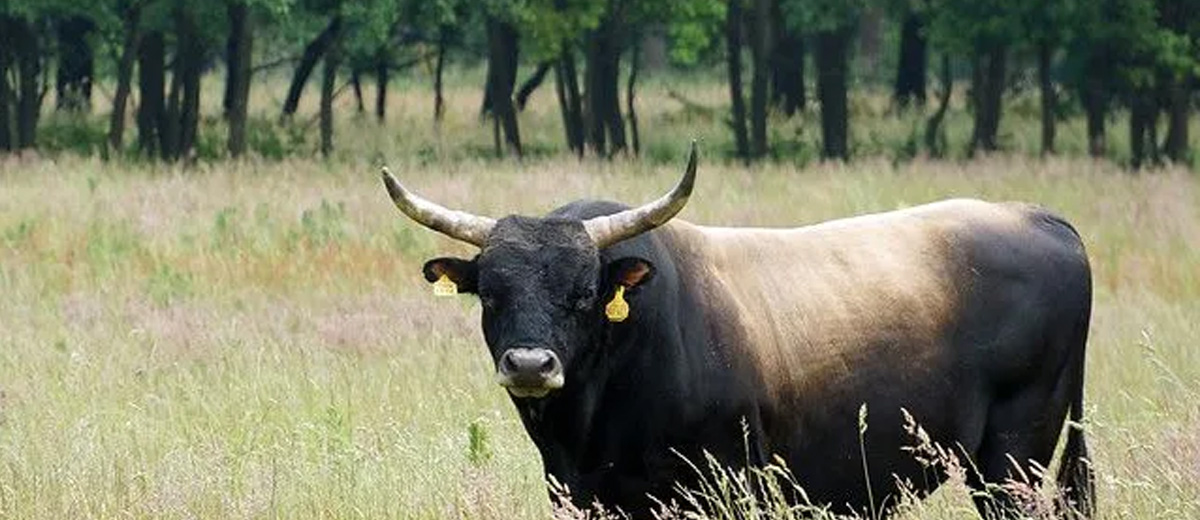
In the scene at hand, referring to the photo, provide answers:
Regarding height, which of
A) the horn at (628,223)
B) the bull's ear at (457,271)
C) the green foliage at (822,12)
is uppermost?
the green foliage at (822,12)

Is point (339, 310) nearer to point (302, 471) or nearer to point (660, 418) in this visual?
point (302, 471)

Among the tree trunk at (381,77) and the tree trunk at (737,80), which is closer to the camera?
the tree trunk at (737,80)

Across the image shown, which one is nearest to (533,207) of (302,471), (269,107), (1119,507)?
(302,471)

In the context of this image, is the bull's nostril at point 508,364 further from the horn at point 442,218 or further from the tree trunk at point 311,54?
the tree trunk at point 311,54

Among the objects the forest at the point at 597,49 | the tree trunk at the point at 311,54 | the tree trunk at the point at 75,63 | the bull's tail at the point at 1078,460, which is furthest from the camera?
the tree trunk at the point at 311,54

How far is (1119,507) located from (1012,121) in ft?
128

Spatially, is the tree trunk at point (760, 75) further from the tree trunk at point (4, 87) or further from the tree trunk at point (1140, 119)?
the tree trunk at point (4, 87)

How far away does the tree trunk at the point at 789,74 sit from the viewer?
4544 cm

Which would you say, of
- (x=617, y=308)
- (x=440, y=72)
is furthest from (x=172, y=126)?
(x=617, y=308)

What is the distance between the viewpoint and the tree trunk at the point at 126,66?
34.2 metres

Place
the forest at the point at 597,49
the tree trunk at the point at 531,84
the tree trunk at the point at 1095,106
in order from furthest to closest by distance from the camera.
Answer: the tree trunk at the point at 531,84, the tree trunk at the point at 1095,106, the forest at the point at 597,49

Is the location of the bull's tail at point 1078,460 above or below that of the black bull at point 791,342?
below

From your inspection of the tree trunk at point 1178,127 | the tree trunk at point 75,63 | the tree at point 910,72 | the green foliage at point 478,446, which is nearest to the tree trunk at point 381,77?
the tree trunk at point 75,63

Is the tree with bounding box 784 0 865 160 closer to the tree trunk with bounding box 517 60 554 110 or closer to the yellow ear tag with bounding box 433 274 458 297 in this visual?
the tree trunk with bounding box 517 60 554 110
